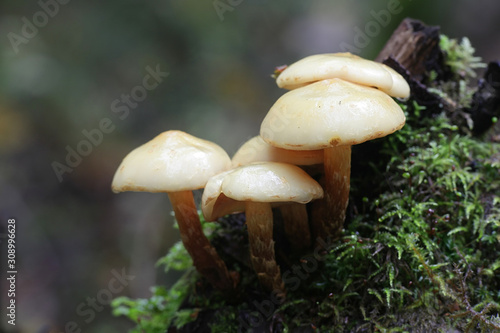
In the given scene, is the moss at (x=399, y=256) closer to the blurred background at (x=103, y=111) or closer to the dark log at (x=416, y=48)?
the dark log at (x=416, y=48)

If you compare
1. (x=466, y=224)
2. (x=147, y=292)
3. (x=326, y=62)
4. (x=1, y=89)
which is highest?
(x=1, y=89)

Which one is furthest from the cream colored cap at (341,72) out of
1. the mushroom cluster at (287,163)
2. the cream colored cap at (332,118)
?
the cream colored cap at (332,118)

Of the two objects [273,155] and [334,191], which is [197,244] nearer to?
[273,155]

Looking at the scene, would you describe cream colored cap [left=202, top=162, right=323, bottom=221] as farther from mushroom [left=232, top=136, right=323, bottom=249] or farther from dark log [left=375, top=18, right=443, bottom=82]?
dark log [left=375, top=18, right=443, bottom=82]

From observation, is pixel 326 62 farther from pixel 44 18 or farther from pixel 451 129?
pixel 44 18

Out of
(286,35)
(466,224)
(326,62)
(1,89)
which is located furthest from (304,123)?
(286,35)

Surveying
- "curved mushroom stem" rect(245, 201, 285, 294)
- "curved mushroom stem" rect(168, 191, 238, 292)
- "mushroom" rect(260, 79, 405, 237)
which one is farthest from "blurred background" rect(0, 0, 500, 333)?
"mushroom" rect(260, 79, 405, 237)
